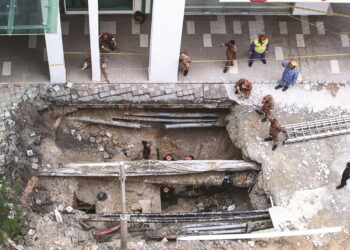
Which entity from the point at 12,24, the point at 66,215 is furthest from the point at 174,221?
the point at 12,24

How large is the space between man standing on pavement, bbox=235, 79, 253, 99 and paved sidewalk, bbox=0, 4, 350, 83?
0.80 meters

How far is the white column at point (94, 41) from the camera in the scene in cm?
2242

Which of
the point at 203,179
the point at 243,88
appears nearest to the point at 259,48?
the point at 243,88

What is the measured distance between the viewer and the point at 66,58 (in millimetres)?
25828

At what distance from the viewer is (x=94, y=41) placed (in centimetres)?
2369

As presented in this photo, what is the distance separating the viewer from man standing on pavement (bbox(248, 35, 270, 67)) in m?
25.1

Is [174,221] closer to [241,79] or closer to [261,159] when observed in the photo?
[261,159]

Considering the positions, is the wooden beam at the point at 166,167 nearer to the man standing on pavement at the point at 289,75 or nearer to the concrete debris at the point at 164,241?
the concrete debris at the point at 164,241

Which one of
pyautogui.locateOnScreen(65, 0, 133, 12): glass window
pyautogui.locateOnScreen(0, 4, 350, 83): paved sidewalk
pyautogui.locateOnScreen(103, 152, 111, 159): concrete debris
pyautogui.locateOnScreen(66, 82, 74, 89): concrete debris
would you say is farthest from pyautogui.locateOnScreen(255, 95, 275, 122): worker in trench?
pyautogui.locateOnScreen(66, 82, 74, 89): concrete debris

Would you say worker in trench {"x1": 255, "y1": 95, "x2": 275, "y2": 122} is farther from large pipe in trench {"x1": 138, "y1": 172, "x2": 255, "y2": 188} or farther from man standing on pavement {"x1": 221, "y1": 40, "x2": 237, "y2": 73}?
large pipe in trench {"x1": 138, "y1": 172, "x2": 255, "y2": 188}

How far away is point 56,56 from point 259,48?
7601mm

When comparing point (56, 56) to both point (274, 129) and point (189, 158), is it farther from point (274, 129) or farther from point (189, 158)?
point (274, 129)

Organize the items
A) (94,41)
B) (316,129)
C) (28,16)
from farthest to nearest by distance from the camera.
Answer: (316,129), (94,41), (28,16)

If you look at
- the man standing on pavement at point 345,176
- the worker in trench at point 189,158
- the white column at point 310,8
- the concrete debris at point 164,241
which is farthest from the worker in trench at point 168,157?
the white column at point 310,8
